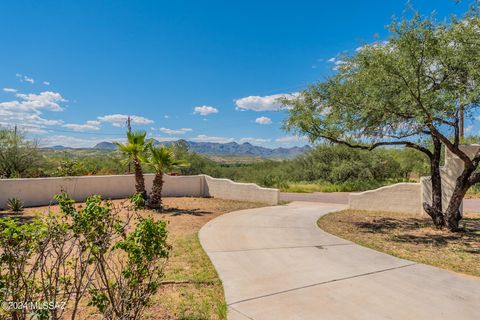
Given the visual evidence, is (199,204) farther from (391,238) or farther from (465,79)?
(465,79)

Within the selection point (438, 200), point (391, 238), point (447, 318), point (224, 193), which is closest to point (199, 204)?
point (224, 193)

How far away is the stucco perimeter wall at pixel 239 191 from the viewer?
53.3 feet

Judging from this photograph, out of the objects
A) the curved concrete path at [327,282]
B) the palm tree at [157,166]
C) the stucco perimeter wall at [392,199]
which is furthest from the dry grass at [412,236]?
the palm tree at [157,166]

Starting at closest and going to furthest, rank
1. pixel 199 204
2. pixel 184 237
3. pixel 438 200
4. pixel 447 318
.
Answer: pixel 447 318, pixel 184 237, pixel 438 200, pixel 199 204

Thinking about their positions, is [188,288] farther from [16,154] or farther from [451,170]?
[16,154]

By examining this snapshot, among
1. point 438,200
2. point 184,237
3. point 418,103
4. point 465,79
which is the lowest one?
point 184,237

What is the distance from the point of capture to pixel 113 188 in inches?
674

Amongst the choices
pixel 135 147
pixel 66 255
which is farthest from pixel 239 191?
pixel 66 255

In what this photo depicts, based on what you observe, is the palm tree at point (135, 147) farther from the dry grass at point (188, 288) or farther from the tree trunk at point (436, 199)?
the tree trunk at point (436, 199)

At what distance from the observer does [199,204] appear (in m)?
15.4

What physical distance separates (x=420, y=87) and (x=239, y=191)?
10.5 meters

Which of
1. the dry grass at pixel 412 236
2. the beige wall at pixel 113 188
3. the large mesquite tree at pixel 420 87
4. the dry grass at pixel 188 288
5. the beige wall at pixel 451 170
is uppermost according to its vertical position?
the large mesquite tree at pixel 420 87

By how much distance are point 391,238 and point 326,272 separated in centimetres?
418

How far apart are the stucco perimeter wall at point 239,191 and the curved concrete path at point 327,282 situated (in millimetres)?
7431
